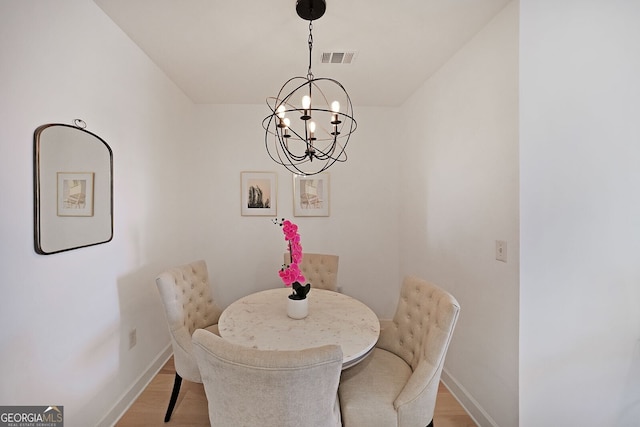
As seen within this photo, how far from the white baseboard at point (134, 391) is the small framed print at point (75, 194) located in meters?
1.26

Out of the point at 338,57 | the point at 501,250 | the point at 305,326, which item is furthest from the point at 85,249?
the point at 501,250

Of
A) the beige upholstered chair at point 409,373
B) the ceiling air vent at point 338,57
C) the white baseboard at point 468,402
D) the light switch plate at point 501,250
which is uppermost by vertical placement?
the ceiling air vent at point 338,57

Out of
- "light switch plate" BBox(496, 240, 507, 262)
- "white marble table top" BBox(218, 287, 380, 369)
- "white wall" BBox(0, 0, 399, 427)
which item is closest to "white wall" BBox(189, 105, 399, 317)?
"white wall" BBox(0, 0, 399, 427)

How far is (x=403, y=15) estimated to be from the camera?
68.2 inches

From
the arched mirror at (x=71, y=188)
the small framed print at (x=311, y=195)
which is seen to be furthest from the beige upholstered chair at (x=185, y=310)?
the small framed print at (x=311, y=195)

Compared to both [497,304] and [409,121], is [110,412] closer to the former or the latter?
[497,304]

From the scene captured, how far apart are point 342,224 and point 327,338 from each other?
1931 mm

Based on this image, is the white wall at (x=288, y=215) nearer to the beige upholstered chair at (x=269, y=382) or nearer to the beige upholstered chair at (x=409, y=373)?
the beige upholstered chair at (x=409, y=373)

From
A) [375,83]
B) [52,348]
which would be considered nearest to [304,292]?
[52,348]

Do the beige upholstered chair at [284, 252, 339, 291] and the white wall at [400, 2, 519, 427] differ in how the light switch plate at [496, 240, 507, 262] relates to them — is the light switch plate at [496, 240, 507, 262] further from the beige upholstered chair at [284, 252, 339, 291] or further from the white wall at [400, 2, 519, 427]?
the beige upholstered chair at [284, 252, 339, 291]

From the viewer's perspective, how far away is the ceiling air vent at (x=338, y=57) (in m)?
2.15

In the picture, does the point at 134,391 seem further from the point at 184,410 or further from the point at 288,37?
the point at 288,37

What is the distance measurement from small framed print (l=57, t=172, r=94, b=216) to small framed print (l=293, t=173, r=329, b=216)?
1938 mm

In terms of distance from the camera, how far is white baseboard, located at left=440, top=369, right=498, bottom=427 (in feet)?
5.92
